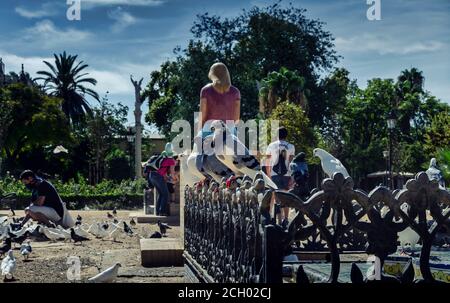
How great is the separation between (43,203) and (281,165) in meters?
6.05

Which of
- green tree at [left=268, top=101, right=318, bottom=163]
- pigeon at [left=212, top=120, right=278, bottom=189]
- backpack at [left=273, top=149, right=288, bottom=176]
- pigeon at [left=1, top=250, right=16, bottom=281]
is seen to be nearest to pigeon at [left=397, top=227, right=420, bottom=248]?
pigeon at [left=212, top=120, right=278, bottom=189]

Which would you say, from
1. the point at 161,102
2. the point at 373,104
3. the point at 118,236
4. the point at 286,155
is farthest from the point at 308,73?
the point at 286,155

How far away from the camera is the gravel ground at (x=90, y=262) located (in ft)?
27.5

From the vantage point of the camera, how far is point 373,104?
49.9m

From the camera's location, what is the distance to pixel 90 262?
32.8ft

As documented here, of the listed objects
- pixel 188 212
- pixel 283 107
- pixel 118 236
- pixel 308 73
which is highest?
pixel 308 73

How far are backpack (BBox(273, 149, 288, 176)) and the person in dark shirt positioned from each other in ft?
18.7

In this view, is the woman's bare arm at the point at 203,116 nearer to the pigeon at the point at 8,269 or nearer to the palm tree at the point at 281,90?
the pigeon at the point at 8,269

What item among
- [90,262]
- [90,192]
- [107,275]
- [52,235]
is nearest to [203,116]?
[90,262]

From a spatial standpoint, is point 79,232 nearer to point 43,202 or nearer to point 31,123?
point 43,202

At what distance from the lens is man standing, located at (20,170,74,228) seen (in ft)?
45.5

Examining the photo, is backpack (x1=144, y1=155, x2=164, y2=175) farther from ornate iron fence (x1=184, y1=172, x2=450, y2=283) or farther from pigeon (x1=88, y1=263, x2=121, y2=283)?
ornate iron fence (x1=184, y1=172, x2=450, y2=283)
